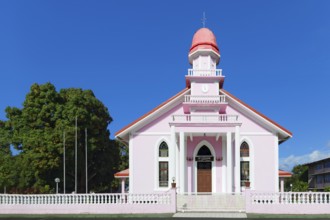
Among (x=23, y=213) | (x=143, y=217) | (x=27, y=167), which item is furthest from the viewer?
(x=27, y=167)

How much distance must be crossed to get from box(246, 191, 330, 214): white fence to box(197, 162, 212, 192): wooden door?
6.80 meters

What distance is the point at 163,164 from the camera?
27922 mm

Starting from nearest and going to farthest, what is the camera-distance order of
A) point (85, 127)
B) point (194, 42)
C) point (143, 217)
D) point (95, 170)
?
1. point (143, 217)
2. point (194, 42)
3. point (85, 127)
4. point (95, 170)

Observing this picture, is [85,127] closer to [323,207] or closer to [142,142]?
[142,142]

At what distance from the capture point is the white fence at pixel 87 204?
21.1 meters

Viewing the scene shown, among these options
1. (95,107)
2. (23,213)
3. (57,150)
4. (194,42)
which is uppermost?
(194,42)

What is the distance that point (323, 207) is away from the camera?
20.3 m

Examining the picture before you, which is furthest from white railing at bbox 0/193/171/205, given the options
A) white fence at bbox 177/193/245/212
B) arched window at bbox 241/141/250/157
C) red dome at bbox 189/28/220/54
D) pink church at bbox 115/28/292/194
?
red dome at bbox 189/28/220/54

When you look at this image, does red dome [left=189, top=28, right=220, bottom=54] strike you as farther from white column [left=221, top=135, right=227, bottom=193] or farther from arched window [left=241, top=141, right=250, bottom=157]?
arched window [left=241, top=141, right=250, bottom=157]

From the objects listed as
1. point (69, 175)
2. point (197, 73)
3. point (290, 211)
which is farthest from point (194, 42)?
point (69, 175)

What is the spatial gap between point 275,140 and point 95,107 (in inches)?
823

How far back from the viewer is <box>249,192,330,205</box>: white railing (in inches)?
810

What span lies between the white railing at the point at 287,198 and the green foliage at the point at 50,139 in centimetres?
1824

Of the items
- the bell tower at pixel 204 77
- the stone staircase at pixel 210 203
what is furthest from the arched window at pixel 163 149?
the stone staircase at pixel 210 203
